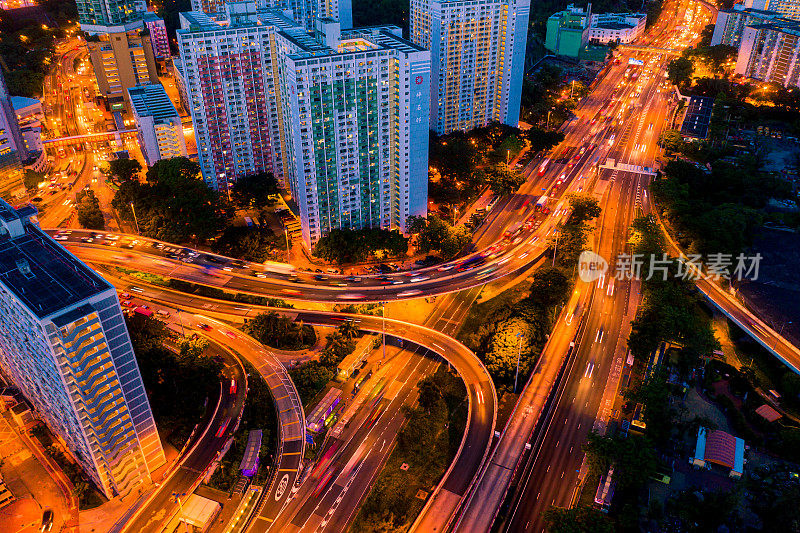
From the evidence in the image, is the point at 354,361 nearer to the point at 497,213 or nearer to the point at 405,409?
the point at 405,409

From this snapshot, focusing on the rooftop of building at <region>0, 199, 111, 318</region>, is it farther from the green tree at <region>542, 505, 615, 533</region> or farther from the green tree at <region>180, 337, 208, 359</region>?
the green tree at <region>542, 505, 615, 533</region>

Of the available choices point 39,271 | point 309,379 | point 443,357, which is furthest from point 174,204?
point 443,357

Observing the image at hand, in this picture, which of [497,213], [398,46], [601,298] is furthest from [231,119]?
[601,298]

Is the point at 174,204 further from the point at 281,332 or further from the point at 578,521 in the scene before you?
the point at 578,521

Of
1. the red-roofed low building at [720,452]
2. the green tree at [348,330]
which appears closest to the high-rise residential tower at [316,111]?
the green tree at [348,330]

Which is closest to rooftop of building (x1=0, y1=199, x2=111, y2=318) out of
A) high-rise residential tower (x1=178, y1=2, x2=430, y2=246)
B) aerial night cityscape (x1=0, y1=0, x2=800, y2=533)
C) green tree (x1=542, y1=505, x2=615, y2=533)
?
aerial night cityscape (x1=0, y1=0, x2=800, y2=533)
